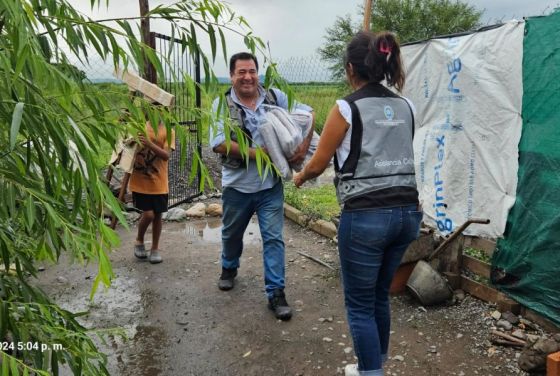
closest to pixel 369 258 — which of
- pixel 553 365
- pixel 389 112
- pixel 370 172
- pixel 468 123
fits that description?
pixel 370 172

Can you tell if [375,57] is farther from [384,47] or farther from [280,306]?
[280,306]

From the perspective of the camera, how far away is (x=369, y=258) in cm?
245

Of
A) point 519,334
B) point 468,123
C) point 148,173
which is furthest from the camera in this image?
point 148,173

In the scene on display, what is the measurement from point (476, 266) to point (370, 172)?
2.14 metres

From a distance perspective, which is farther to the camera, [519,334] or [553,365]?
[519,334]

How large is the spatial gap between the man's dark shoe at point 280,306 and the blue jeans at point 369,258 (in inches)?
45.5

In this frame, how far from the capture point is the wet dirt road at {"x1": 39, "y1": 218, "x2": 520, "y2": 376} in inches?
123

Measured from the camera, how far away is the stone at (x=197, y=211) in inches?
265

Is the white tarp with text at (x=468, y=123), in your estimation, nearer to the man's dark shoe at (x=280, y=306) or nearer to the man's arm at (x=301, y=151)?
the man's arm at (x=301, y=151)

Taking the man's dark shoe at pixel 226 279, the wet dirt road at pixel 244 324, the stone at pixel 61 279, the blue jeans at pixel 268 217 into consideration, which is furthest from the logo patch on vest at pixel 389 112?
the stone at pixel 61 279

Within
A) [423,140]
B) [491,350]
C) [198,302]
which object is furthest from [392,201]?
[423,140]

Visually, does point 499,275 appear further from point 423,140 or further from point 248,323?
point 248,323

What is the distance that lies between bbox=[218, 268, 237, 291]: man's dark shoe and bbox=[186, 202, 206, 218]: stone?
2523mm

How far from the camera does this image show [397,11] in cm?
1936
